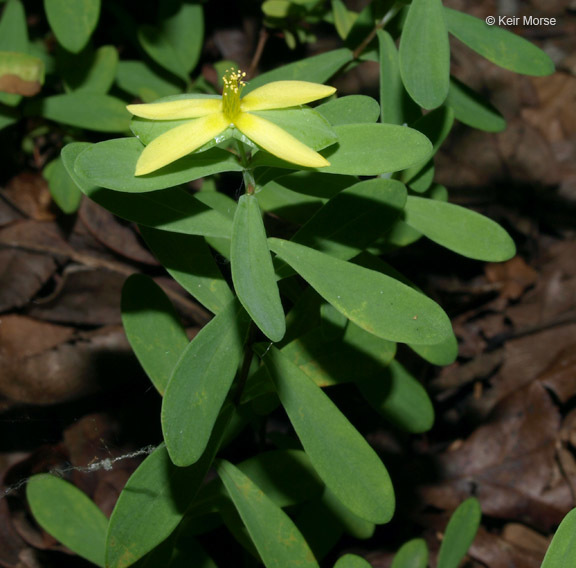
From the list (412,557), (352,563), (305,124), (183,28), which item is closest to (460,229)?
(305,124)

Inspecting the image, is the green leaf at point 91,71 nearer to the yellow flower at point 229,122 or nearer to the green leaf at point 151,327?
the green leaf at point 151,327

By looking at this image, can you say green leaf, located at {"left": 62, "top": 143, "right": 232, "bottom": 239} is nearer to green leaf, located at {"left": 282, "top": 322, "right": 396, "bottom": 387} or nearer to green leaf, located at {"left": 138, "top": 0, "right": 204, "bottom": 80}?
green leaf, located at {"left": 282, "top": 322, "right": 396, "bottom": 387}

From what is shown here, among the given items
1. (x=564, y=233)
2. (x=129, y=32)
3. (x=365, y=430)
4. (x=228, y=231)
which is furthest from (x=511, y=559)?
(x=129, y=32)

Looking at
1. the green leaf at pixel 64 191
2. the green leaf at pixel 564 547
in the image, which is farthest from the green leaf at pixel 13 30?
the green leaf at pixel 564 547

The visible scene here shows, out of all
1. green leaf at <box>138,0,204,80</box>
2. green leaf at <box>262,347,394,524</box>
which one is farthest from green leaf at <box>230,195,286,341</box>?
green leaf at <box>138,0,204,80</box>

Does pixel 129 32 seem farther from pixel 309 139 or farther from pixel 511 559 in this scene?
pixel 511 559

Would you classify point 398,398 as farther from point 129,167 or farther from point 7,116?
point 7,116
